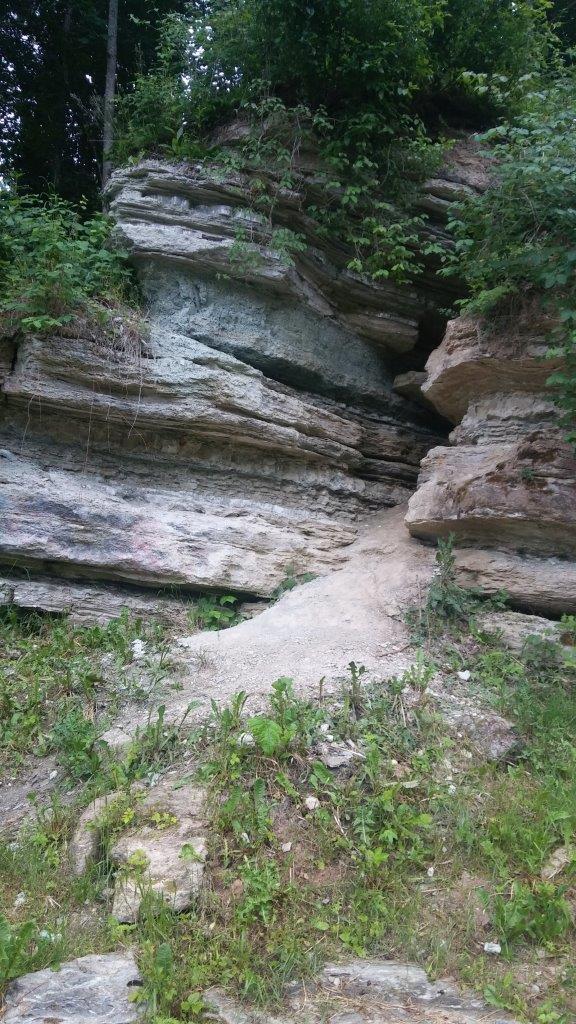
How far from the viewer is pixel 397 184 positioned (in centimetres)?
674

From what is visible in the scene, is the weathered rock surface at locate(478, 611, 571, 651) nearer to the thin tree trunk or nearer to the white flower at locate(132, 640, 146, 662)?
the white flower at locate(132, 640, 146, 662)

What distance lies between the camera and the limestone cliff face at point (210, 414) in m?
5.64

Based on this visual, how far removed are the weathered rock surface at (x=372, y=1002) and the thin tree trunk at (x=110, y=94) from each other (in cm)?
757

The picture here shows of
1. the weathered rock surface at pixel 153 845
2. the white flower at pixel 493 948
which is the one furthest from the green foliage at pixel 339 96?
the white flower at pixel 493 948

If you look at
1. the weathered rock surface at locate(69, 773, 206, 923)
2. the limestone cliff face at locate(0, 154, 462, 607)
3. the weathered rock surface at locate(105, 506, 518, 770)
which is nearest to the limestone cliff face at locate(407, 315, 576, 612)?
the weathered rock surface at locate(105, 506, 518, 770)

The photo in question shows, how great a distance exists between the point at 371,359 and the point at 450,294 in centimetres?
106

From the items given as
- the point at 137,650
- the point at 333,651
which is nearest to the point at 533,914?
the point at 333,651

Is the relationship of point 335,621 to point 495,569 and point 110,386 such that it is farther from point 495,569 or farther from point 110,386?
point 110,386

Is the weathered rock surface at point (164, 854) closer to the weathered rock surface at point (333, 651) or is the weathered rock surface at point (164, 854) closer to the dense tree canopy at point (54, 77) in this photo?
the weathered rock surface at point (333, 651)

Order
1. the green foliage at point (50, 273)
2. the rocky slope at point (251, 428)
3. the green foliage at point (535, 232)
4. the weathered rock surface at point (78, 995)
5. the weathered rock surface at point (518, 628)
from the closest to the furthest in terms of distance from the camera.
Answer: the weathered rock surface at point (78, 995)
the green foliage at point (535, 232)
the weathered rock surface at point (518, 628)
the rocky slope at point (251, 428)
the green foliage at point (50, 273)

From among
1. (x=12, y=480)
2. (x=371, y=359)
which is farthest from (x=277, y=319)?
(x=12, y=480)

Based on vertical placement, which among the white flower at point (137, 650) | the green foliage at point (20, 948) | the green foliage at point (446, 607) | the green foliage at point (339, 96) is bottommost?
the green foliage at point (20, 948)

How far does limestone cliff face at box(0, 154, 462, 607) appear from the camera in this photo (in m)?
5.64

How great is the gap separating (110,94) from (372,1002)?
9.09 m
